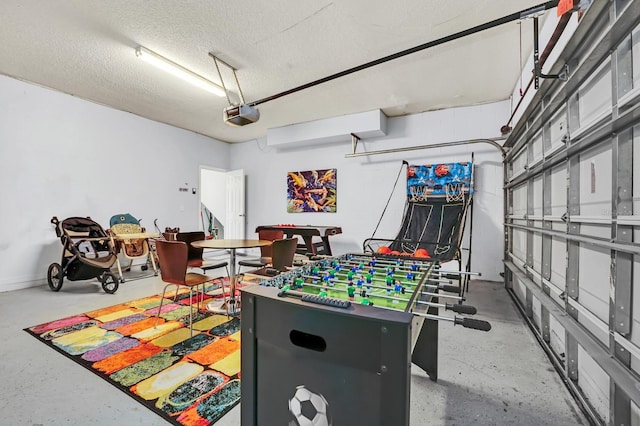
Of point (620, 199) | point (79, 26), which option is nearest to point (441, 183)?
point (620, 199)

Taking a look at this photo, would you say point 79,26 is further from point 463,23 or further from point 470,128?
point 470,128

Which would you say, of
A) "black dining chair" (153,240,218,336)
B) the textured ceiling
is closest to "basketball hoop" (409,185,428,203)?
the textured ceiling

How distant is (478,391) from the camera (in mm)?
1705

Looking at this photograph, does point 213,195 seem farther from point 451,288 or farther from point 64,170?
point 451,288

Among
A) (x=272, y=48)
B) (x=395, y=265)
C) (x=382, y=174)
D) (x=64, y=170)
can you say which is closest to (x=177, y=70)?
(x=272, y=48)

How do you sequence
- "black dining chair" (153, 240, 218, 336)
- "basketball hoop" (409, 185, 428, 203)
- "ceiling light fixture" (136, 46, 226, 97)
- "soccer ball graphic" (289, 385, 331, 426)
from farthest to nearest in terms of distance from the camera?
"basketball hoop" (409, 185, 428, 203), "ceiling light fixture" (136, 46, 226, 97), "black dining chair" (153, 240, 218, 336), "soccer ball graphic" (289, 385, 331, 426)

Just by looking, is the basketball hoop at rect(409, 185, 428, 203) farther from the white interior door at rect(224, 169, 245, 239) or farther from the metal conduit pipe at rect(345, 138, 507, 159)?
the white interior door at rect(224, 169, 245, 239)

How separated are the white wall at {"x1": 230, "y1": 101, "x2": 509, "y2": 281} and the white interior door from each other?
189 millimetres

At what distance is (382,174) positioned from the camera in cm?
523

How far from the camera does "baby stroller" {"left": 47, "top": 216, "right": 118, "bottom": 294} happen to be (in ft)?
12.2

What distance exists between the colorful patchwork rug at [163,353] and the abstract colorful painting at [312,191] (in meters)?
3.30

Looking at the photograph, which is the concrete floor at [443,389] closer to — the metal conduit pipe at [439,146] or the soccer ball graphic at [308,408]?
the soccer ball graphic at [308,408]

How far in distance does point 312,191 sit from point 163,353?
13.9ft

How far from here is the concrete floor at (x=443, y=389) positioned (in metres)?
1.47
